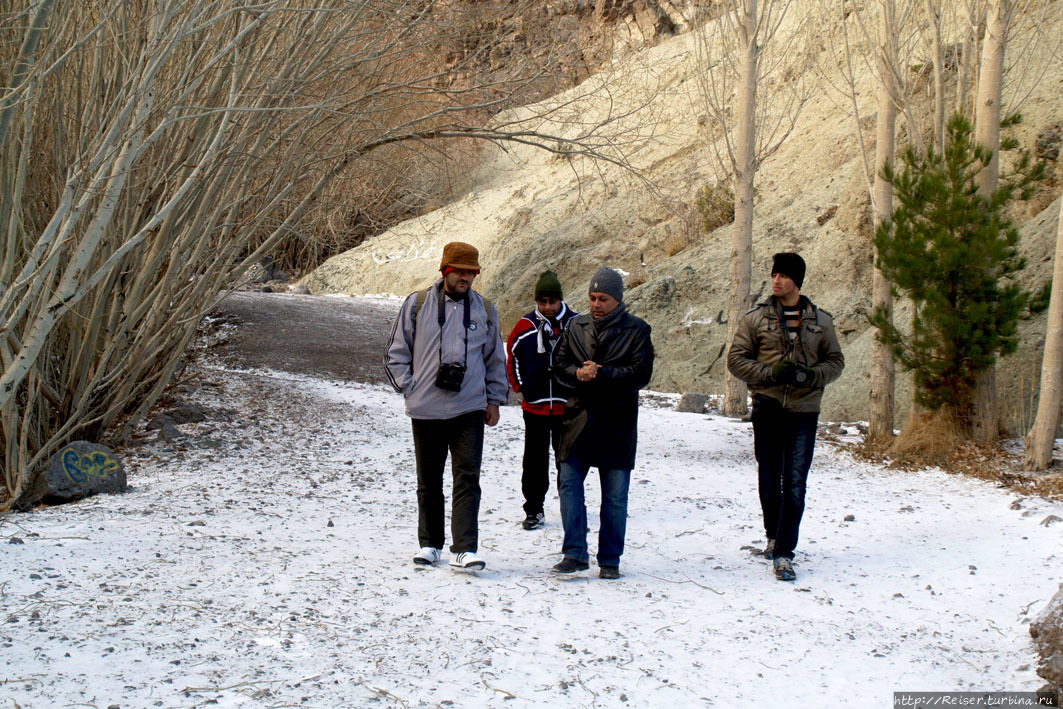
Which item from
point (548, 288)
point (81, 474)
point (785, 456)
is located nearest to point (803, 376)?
point (785, 456)

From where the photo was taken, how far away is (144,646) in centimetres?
386

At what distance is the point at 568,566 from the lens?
5.11 meters

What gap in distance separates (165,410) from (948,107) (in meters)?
12.9

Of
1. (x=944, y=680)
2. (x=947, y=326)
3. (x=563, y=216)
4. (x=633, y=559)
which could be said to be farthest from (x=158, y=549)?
(x=563, y=216)

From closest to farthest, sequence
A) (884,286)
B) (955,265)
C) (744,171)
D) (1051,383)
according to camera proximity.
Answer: (1051,383) < (955,265) < (884,286) < (744,171)

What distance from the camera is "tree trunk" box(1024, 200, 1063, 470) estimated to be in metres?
7.67

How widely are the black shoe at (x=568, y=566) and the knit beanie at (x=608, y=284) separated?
4.69 feet

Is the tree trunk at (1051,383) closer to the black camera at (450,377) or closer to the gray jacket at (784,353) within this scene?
the gray jacket at (784,353)

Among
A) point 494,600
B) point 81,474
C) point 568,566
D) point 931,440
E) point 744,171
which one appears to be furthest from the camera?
point 744,171

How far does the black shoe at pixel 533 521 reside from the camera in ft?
20.5

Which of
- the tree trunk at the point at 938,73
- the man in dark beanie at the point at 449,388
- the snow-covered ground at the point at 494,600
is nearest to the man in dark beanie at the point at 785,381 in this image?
the snow-covered ground at the point at 494,600

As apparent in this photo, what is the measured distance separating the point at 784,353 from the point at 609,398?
1043 mm

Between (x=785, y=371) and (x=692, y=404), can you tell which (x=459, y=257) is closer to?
(x=785, y=371)

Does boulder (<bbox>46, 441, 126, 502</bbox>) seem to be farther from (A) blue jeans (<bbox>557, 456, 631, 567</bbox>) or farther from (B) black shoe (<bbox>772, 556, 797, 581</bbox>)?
(B) black shoe (<bbox>772, 556, 797, 581</bbox>)
